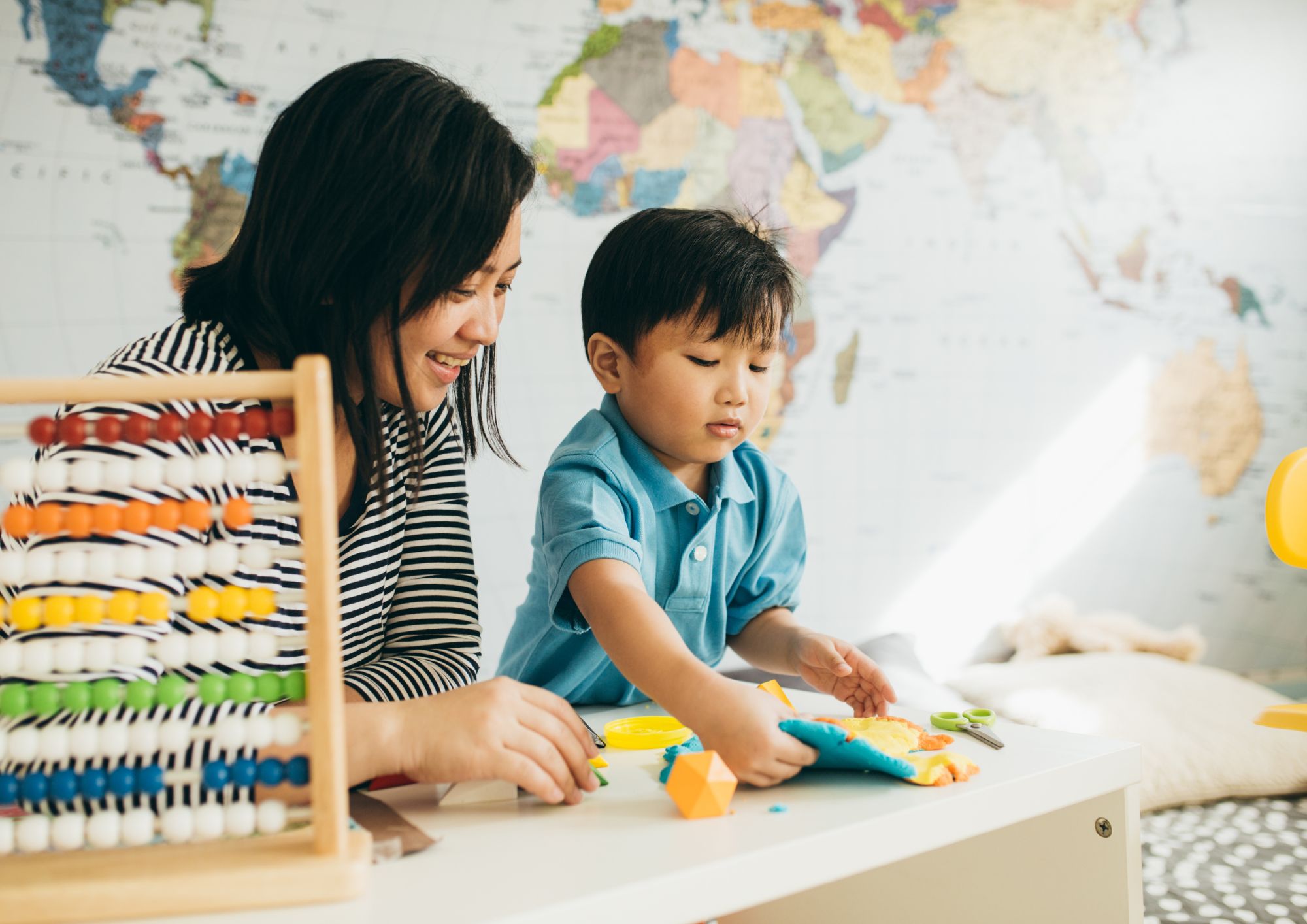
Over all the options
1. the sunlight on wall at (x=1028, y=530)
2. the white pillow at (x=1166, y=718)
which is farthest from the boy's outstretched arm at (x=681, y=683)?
the sunlight on wall at (x=1028, y=530)

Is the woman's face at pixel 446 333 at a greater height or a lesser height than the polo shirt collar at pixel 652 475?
greater

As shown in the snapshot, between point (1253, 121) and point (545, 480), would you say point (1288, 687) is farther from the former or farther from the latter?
point (545, 480)

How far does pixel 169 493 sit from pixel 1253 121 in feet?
8.77

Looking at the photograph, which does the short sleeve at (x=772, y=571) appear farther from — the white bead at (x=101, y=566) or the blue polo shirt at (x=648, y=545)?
the white bead at (x=101, y=566)

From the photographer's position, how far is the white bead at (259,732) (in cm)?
59

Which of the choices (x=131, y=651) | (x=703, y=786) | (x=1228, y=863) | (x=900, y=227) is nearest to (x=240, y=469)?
(x=131, y=651)

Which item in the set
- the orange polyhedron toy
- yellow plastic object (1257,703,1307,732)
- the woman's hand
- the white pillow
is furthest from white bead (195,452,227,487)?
the white pillow

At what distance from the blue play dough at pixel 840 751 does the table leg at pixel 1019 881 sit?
21cm

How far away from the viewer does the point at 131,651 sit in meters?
0.59

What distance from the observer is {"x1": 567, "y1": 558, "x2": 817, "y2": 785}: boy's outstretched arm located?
0.72m

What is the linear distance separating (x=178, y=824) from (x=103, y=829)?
38 mm

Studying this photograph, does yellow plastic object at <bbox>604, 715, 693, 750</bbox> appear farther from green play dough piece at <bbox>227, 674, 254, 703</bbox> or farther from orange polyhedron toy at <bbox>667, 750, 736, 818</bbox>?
green play dough piece at <bbox>227, 674, 254, 703</bbox>

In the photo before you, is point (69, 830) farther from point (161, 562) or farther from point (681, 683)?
point (681, 683)

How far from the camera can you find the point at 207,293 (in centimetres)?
93
